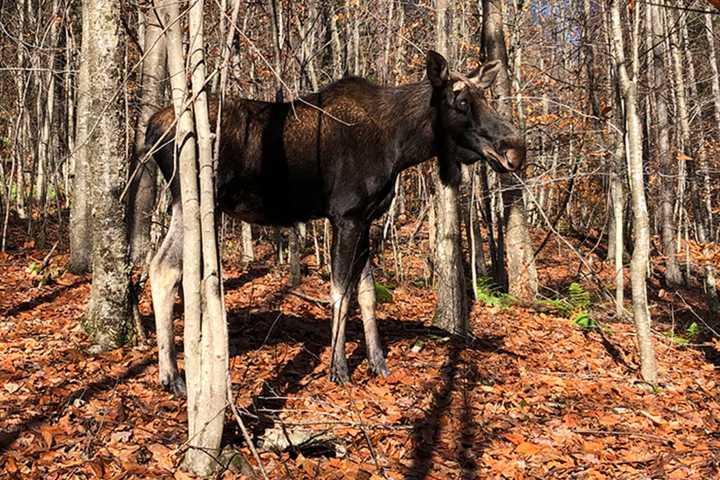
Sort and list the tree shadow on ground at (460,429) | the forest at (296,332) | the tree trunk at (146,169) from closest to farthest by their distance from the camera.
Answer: the forest at (296,332), the tree shadow on ground at (460,429), the tree trunk at (146,169)

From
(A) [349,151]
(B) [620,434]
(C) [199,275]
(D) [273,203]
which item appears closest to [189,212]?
(C) [199,275]

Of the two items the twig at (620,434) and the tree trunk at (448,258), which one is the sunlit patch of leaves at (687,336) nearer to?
the tree trunk at (448,258)

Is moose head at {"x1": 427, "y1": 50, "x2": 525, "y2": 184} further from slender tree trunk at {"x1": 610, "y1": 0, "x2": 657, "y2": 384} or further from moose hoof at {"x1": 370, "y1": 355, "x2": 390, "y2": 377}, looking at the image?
moose hoof at {"x1": 370, "y1": 355, "x2": 390, "y2": 377}

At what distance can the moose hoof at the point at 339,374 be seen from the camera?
596 cm

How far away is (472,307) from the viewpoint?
1124cm

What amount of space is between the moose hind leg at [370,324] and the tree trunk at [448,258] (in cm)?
202

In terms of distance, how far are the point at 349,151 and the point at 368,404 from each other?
2517 millimetres

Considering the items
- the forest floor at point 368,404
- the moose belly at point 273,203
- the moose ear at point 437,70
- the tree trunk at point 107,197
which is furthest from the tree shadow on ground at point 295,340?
the moose ear at point 437,70

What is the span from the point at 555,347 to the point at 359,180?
4.45 metres

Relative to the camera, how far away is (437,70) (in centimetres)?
620

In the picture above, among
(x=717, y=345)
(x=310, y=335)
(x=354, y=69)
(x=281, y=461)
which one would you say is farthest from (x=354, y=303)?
(x=354, y=69)

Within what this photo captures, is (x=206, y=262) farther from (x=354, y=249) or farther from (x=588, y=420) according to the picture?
(x=588, y=420)

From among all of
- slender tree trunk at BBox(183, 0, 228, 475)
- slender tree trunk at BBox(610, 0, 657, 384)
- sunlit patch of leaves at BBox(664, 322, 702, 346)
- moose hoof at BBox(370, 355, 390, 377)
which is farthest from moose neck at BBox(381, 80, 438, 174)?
sunlit patch of leaves at BBox(664, 322, 702, 346)

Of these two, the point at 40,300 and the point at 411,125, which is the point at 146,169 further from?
the point at 411,125
